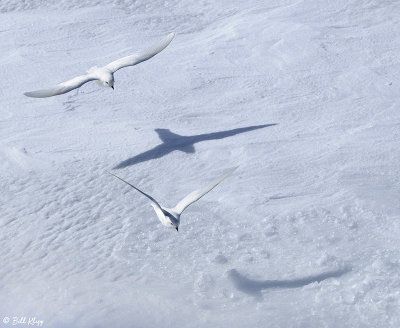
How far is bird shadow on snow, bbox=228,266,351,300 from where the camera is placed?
315cm

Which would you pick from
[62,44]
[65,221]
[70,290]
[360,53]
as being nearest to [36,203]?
[65,221]

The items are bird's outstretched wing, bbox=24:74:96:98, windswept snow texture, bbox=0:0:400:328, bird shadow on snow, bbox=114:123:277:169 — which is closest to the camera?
windswept snow texture, bbox=0:0:400:328

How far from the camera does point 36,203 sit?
376cm

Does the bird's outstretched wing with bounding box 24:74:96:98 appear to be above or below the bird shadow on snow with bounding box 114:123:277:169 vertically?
above

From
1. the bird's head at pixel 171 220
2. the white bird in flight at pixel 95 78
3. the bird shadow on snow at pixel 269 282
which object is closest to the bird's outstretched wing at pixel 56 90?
the white bird in flight at pixel 95 78

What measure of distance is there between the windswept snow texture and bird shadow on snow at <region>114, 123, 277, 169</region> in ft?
0.04

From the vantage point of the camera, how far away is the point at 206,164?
4.07 m

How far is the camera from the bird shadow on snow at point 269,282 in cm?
315

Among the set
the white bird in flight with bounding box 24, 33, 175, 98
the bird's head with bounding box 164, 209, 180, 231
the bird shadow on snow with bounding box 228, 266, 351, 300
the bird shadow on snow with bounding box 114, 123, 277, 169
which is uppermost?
the white bird in flight with bounding box 24, 33, 175, 98

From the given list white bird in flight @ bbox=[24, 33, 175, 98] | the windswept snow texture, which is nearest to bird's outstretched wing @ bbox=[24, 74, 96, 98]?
white bird in flight @ bbox=[24, 33, 175, 98]

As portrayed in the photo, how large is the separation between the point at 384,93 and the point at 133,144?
Answer: 5.41ft

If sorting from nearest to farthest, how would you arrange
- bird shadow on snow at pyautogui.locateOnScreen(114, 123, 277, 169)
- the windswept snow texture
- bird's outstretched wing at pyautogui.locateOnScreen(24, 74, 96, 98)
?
the windswept snow texture, bird's outstretched wing at pyautogui.locateOnScreen(24, 74, 96, 98), bird shadow on snow at pyautogui.locateOnScreen(114, 123, 277, 169)

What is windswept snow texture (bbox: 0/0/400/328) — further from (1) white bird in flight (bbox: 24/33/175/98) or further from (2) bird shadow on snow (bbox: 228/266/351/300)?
(1) white bird in flight (bbox: 24/33/175/98)

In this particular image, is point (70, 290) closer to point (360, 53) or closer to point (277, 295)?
point (277, 295)
